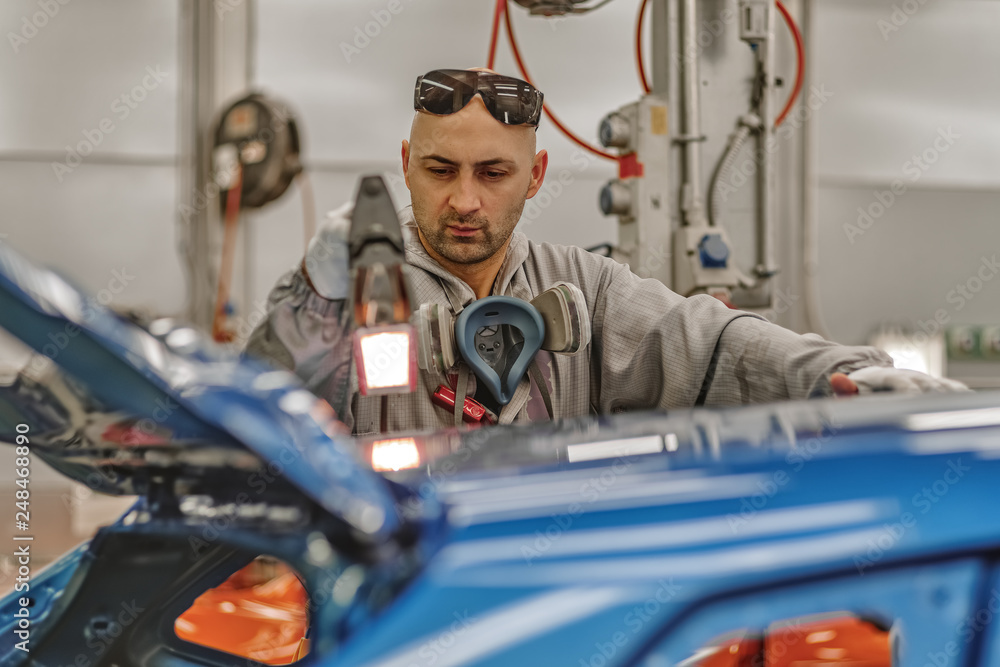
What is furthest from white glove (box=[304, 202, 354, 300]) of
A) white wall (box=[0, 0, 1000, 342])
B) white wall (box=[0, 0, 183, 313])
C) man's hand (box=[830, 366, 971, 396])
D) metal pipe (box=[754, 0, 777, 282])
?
white wall (box=[0, 0, 183, 313])

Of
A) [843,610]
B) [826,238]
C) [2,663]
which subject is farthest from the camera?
[826,238]

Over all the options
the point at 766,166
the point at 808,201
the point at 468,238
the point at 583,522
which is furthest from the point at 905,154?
the point at 583,522

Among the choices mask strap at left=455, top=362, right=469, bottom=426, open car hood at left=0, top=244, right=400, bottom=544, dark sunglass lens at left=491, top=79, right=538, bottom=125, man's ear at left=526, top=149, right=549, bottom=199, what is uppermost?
dark sunglass lens at left=491, top=79, right=538, bottom=125

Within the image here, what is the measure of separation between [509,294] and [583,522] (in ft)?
3.15

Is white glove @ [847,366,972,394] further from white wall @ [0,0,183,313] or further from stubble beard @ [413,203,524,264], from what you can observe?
white wall @ [0,0,183,313]

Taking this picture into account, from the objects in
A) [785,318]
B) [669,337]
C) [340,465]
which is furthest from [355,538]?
[785,318]

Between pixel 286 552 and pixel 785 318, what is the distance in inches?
167

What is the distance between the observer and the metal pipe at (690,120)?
2.57 meters

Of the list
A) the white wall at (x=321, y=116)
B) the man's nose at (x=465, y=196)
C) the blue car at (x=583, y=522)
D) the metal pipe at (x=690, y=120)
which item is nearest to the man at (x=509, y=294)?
the man's nose at (x=465, y=196)

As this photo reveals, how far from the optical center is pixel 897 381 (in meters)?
1.08

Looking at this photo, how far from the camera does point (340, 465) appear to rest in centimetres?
67

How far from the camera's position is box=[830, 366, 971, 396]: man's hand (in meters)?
1.05

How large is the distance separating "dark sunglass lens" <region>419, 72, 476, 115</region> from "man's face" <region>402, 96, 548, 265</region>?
0.01 meters

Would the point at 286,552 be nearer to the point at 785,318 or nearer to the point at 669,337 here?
the point at 669,337
